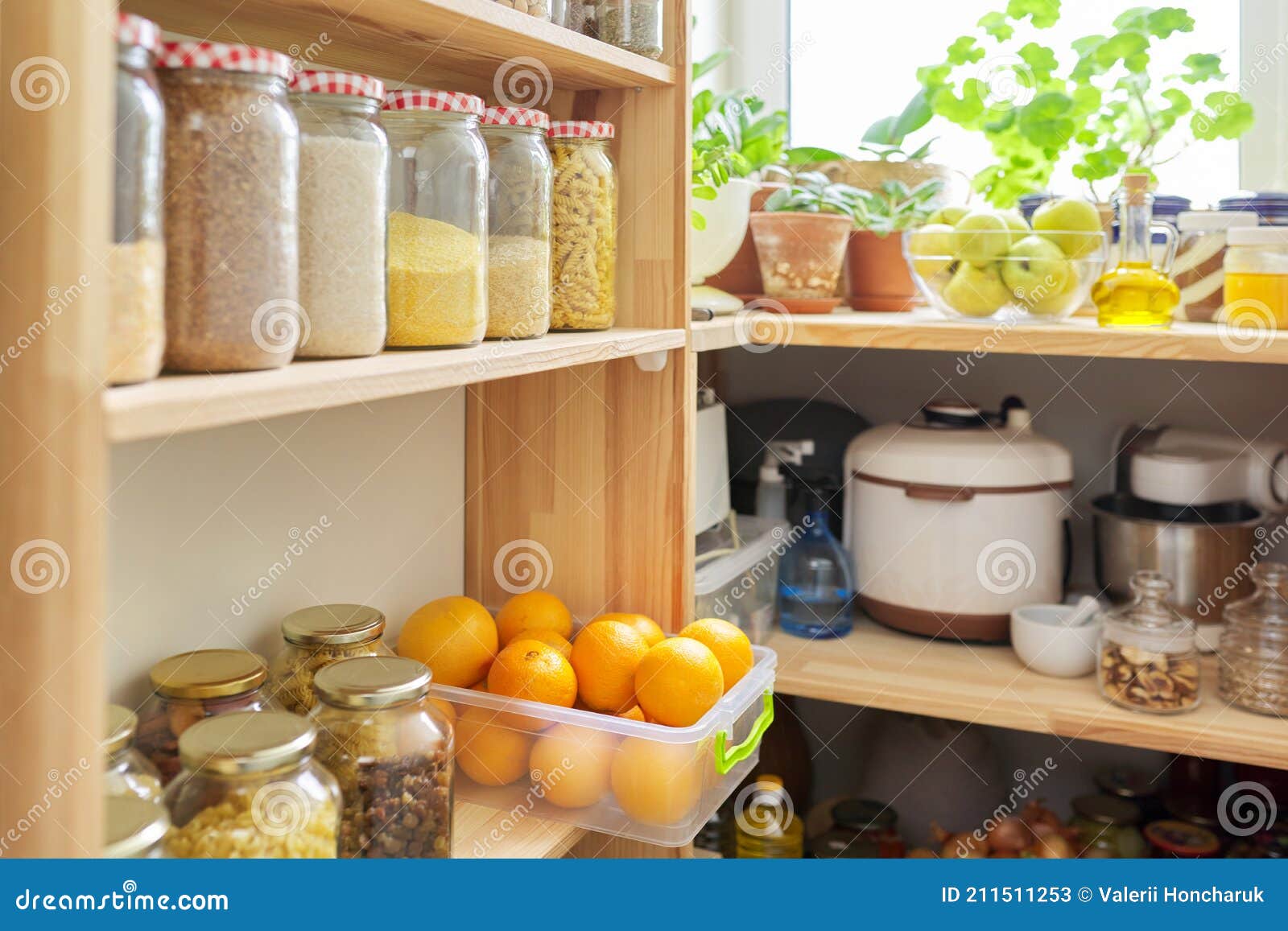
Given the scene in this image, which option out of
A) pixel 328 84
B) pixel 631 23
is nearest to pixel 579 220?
pixel 631 23

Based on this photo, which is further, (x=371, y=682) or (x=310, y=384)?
(x=371, y=682)

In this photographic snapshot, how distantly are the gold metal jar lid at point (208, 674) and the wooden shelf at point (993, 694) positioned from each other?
698mm

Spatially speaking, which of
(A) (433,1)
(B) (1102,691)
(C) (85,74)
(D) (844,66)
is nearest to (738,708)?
(B) (1102,691)

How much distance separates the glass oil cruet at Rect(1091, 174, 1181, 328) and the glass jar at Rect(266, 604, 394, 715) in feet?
3.04

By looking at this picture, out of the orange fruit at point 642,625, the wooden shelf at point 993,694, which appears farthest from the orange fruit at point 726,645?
the wooden shelf at point 993,694

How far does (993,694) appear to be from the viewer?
134cm

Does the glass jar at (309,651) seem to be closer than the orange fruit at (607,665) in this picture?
Yes

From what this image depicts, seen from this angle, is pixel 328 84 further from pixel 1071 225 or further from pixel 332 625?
pixel 1071 225

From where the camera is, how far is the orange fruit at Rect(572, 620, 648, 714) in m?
1.04

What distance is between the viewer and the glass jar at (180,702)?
2.63 ft

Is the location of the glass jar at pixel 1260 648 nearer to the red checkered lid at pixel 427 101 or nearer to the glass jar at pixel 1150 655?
the glass jar at pixel 1150 655

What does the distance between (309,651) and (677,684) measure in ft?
1.02

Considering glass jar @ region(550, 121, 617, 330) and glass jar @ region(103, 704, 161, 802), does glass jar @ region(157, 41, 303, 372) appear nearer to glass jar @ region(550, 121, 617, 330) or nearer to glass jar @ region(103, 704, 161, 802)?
glass jar @ region(103, 704, 161, 802)

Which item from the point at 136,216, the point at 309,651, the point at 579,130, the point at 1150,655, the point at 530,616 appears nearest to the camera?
the point at 136,216
